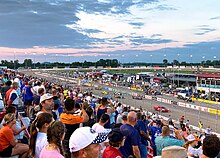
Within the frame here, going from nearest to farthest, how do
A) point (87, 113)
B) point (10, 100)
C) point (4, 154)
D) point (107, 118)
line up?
point (4, 154), point (107, 118), point (87, 113), point (10, 100)

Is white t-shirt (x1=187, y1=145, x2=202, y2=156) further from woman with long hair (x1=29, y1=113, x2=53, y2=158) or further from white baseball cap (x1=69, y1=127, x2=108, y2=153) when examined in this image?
white baseball cap (x1=69, y1=127, x2=108, y2=153)

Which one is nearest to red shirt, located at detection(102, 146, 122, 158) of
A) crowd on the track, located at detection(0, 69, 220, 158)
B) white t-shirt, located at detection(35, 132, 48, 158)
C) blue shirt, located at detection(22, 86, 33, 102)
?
crowd on the track, located at detection(0, 69, 220, 158)

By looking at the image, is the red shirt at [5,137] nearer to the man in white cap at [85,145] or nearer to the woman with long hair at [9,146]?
the woman with long hair at [9,146]


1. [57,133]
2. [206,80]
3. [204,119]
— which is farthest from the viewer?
[206,80]

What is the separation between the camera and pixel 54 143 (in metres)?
3.60

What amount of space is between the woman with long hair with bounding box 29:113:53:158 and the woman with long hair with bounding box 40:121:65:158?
63 cm

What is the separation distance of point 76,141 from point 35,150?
1558mm

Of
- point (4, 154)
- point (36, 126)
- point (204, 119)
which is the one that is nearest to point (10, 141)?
point (4, 154)

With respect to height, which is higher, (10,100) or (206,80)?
(10,100)

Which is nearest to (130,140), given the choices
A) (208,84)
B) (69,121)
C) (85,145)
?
(69,121)

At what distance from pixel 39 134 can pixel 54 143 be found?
80 cm

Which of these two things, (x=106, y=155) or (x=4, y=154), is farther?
(x=4, y=154)

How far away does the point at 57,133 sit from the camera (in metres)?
3.63

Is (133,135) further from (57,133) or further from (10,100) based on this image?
(10,100)
